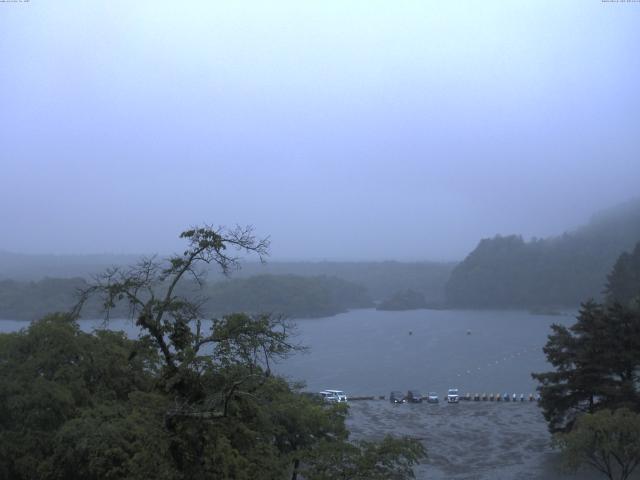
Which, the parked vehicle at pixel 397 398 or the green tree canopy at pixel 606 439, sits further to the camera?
the parked vehicle at pixel 397 398

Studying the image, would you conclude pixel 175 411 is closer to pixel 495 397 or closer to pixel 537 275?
pixel 495 397

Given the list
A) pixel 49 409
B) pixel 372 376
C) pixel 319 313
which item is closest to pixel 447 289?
pixel 319 313

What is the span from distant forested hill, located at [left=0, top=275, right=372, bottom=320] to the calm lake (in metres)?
1.50

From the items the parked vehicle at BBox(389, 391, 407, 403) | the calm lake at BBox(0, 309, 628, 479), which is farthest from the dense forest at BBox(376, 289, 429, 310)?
the parked vehicle at BBox(389, 391, 407, 403)

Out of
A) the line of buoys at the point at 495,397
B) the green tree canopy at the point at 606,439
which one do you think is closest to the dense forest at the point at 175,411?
the green tree canopy at the point at 606,439

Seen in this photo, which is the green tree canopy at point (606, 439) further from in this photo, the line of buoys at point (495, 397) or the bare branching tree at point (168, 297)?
the line of buoys at point (495, 397)

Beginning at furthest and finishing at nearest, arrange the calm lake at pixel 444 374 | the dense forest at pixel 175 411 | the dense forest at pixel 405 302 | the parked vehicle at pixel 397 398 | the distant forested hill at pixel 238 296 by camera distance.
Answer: the dense forest at pixel 405 302 → the distant forested hill at pixel 238 296 → the parked vehicle at pixel 397 398 → the calm lake at pixel 444 374 → the dense forest at pixel 175 411

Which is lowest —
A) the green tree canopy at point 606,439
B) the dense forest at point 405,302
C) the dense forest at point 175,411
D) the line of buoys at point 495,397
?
the line of buoys at point 495,397

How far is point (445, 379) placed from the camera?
22.9 metres

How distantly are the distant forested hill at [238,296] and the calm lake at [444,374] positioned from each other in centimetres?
150

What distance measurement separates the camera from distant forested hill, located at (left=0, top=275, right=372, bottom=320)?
123ft

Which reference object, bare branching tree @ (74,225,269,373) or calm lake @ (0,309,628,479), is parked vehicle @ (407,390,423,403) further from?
bare branching tree @ (74,225,269,373)

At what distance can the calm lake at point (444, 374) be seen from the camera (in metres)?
11.1

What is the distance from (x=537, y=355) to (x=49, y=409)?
2594cm
